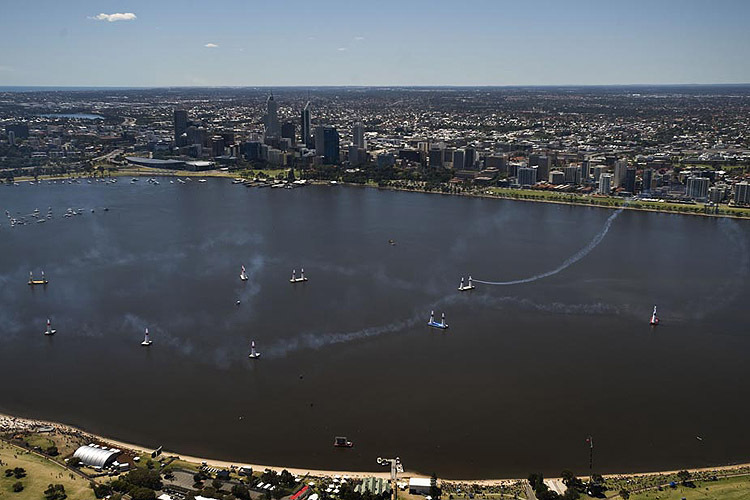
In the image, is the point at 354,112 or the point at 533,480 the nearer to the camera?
the point at 533,480

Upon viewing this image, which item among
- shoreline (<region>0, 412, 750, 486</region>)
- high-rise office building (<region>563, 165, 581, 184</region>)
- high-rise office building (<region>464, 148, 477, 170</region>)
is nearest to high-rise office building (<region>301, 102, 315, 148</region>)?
high-rise office building (<region>464, 148, 477, 170</region>)

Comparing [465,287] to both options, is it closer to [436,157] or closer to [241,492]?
[241,492]

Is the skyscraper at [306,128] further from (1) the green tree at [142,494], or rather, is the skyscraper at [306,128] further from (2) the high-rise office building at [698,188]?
(1) the green tree at [142,494]

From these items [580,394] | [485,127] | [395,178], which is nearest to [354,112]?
[485,127]

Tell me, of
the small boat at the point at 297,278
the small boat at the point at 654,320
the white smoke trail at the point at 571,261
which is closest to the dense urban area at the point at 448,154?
the white smoke trail at the point at 571,261

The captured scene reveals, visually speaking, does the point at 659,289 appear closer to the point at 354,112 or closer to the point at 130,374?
the point at 130,374

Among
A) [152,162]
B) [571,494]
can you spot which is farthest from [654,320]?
[152,162]
